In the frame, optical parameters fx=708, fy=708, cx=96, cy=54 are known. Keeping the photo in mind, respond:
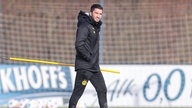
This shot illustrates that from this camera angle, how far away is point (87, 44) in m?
8.75

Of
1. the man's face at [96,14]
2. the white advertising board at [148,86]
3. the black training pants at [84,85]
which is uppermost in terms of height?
the man's face at [96,14]

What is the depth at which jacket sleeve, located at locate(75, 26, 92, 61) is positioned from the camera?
28.4 feet

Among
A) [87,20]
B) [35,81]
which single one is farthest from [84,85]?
[35,81]

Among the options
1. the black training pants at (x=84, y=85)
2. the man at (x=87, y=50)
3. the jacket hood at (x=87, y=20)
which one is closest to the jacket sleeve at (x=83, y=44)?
the man at (x=87, y=50)

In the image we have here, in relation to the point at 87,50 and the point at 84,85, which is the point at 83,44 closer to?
the point at 87,50

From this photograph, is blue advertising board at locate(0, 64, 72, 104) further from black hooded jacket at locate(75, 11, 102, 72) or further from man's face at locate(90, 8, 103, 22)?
man's face at locate(90, 8, 103, 22)

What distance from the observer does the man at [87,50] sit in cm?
870

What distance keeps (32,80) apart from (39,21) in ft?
7.56

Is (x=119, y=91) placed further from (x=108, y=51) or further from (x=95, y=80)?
(x=95, y=80)

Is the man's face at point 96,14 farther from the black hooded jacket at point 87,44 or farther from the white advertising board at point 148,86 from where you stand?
the white advertising board at point 148,86

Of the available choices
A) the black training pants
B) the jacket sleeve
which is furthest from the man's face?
the black training pants

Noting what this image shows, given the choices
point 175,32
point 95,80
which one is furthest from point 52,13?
point 95,80

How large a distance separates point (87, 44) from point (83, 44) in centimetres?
10

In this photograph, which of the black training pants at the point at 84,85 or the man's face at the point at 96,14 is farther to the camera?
the black training pants at the point at 84,85
